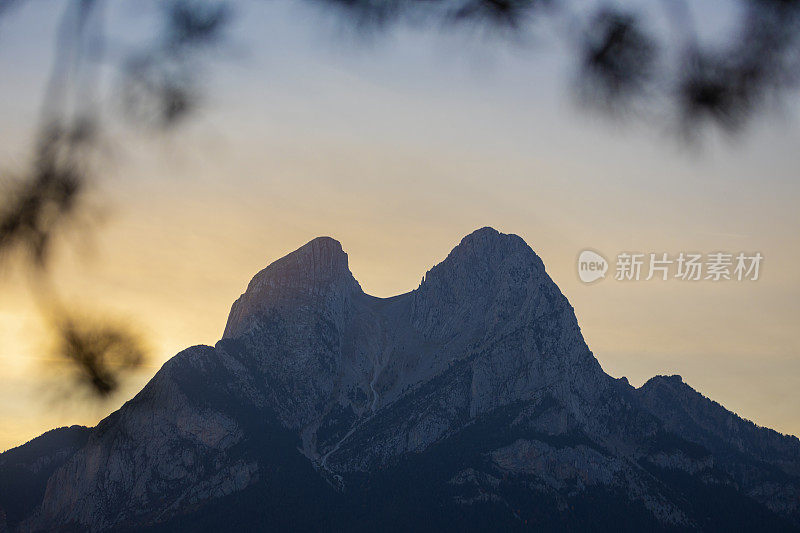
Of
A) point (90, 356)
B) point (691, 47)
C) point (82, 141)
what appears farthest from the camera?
point (691, 47)

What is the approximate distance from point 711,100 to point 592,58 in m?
1.36

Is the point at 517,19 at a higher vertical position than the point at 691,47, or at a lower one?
higher

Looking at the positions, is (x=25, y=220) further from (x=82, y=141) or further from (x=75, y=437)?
(x=75, y=437)

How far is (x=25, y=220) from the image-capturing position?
934 cm

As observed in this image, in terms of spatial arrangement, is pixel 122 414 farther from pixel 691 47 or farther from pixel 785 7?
pixel 785 7

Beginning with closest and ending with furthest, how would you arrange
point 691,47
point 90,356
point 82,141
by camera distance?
point 90,356 < point 82,141 < point 691,47

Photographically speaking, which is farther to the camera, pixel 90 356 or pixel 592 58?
pixel 592 58

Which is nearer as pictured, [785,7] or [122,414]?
[785,7]

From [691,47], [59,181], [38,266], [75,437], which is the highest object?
[59,181]

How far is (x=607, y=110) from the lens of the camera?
1091 cm

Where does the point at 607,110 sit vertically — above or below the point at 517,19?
below

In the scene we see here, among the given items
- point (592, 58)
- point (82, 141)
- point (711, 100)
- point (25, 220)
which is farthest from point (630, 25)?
point (25, 220)

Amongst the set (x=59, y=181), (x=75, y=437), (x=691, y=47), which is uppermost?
(x=59, y=181)

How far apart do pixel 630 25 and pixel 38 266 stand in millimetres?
6617
